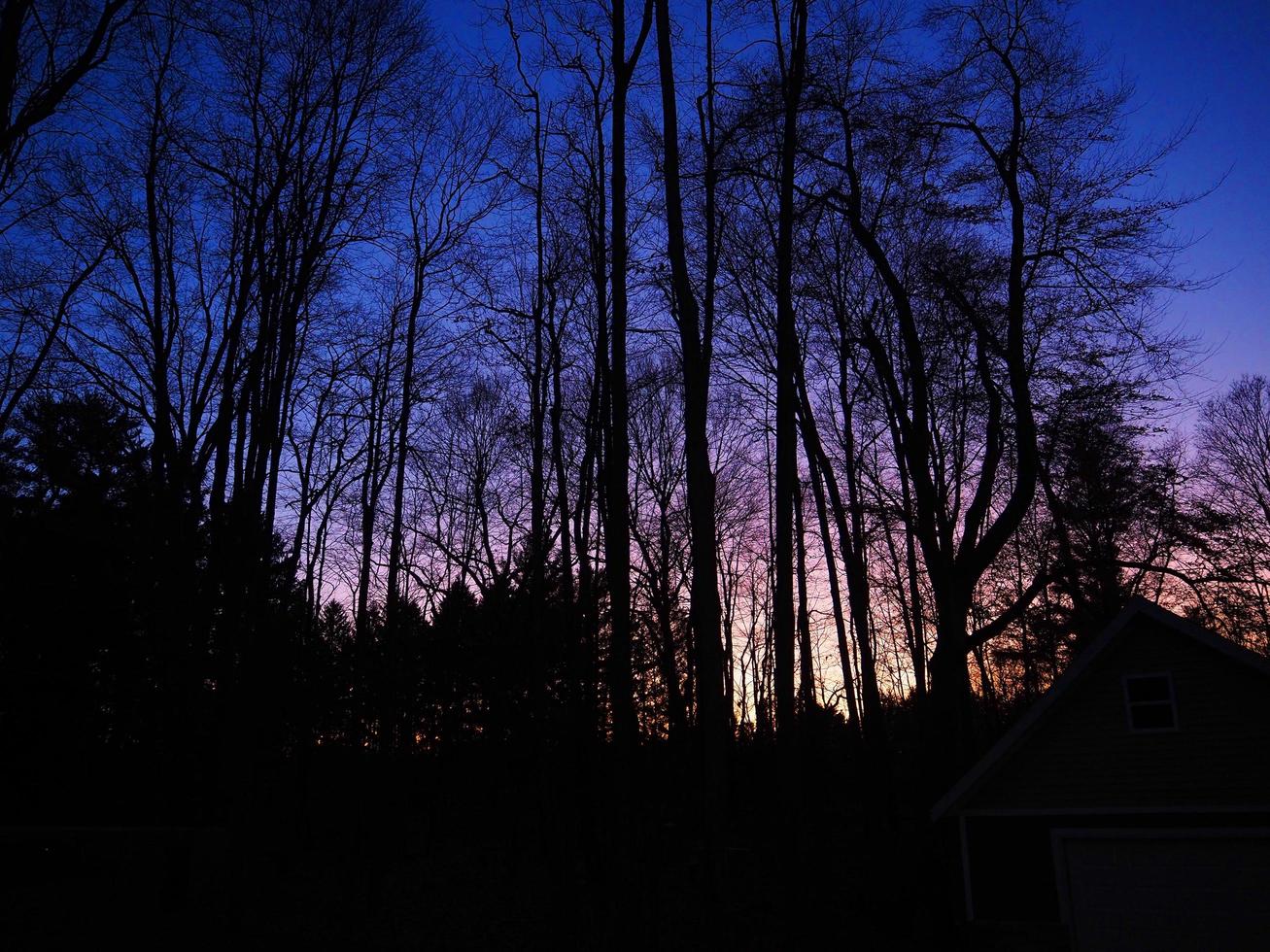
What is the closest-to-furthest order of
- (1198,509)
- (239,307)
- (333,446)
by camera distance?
(239,307) → (1198,509) → (333,446)

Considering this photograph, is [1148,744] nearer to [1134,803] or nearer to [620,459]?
[1134,803]

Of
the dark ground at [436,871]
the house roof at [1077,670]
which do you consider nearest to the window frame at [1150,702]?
the house roof at [1077,670]

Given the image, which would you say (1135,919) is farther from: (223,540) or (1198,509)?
(223,540)

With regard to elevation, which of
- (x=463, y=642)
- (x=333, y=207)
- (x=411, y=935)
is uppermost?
(x=333, y=207)

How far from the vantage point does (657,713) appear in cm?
2167

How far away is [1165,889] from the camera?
1151 centimetres

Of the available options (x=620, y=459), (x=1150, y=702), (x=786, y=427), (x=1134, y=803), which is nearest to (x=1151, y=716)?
(x=1150, y=702)

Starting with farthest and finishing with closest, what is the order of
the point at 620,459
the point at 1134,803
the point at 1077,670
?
the point at 1077,670 → the point at 1134,803 → the point at 620,459

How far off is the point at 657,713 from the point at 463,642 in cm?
538

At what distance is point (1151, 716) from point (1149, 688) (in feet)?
1.27

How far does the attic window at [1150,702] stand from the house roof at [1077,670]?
61cm

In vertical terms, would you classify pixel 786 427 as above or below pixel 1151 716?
above

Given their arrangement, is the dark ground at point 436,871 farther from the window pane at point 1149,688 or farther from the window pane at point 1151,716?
the window pane at point 1149,688

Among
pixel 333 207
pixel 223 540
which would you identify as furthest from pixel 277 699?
pixel 333 207
